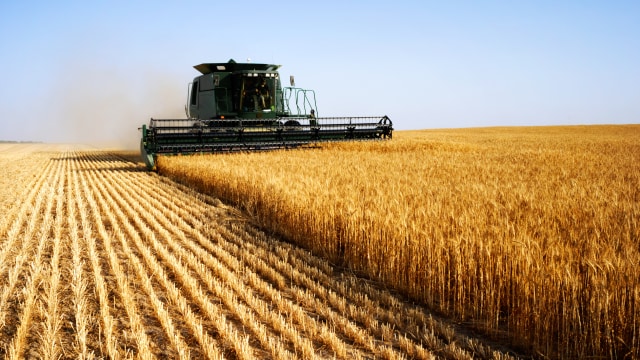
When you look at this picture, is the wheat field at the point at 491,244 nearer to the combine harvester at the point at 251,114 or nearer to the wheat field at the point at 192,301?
the wheat field at the point at 192,301

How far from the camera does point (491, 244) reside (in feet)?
12.7

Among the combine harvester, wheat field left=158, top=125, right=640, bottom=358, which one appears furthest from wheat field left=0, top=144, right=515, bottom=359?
the combine harvester

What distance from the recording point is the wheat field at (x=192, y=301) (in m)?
3.40

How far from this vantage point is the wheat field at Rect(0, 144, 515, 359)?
3402 mm

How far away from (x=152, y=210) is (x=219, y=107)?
8.92m

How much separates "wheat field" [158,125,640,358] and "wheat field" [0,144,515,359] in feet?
0.76

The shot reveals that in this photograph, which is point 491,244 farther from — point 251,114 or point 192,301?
point 251,114

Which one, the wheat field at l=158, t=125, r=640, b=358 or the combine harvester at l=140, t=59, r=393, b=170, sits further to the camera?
the combine harvester at l=140, t=59, r=393, b=170

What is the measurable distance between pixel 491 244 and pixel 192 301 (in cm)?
240

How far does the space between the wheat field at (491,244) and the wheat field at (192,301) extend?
0.23m

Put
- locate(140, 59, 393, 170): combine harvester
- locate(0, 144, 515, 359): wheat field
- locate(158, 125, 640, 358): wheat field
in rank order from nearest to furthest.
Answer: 1. locate(158, 125, 640, 358): wheat field
2. locate(0, 144, 515, 359): wheat field
3. locate(140, 59, 393, 170): combine harvester

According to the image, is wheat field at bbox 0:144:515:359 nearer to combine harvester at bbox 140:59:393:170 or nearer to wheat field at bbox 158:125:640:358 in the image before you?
wheat field at bbox 158:125:640:358

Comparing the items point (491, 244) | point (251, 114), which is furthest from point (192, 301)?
point (251, 114)

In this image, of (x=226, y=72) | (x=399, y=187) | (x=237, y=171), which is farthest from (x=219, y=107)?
(x=399, y=187)
